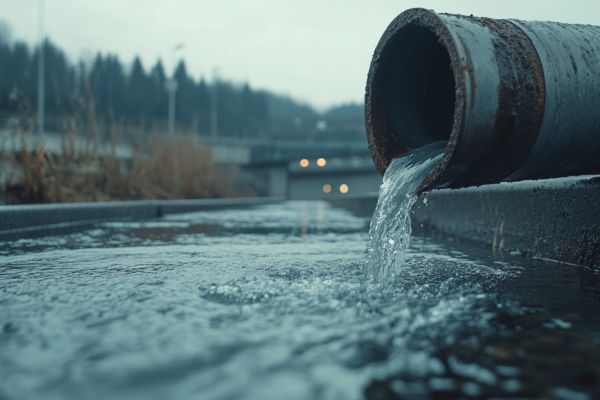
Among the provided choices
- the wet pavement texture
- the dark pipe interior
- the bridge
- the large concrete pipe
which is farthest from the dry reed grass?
the bridge

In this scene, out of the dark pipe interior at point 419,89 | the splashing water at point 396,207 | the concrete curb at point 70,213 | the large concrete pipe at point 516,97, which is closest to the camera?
the large concrete pipe at point 516,97

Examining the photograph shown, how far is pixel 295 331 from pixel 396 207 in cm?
177

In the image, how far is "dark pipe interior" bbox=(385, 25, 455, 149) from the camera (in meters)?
3.64

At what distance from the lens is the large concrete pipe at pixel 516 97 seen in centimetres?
268

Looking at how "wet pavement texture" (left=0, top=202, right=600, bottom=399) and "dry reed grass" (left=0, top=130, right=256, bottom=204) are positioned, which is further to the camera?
"dry reed grass" (left=0, top=130, right=256, bottom=204)

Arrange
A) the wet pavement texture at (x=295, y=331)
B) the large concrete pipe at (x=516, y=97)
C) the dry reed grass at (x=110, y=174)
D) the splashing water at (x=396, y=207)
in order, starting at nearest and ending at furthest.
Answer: the wet pavement texture at (x=295, y=331) < the large concrete pipe at (x=516, y=97) < the splashing water at (x=396, y=207) < the dry reed grass at (x=110, y=174)

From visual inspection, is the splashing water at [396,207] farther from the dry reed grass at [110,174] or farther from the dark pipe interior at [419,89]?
the dry reed grass at [110,174]

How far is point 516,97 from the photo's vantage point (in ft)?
9.02

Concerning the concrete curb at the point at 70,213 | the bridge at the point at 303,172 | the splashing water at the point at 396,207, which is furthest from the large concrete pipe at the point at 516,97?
the bridge at the point at 303,172

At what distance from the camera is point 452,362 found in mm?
1643

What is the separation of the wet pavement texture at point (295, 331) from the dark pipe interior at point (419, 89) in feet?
2.97

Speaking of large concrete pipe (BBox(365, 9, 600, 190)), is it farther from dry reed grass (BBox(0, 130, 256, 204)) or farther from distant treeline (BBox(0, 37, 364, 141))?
distant treeline (BBox(0, 37, 364, 141))

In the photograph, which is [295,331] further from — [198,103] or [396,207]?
[198,103]

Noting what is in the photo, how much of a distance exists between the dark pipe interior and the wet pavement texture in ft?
2.97
